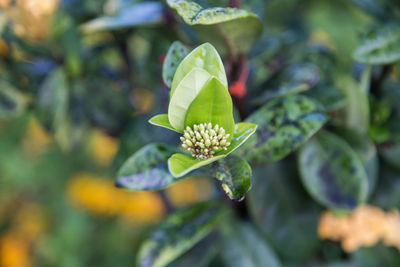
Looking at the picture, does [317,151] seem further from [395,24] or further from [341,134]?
[395,24]

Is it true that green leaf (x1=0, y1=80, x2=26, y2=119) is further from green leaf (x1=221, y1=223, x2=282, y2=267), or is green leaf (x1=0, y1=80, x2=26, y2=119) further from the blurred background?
green leaf (x1=221, y1=223, x2=282, y2=267)

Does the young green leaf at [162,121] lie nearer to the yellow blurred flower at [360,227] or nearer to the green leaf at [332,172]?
the green leaf at [332,172]

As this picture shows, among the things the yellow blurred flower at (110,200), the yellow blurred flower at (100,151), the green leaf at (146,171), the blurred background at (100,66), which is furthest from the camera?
the yellow blurred flower at (100,151)

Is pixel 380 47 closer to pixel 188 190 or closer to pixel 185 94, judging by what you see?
pixel 185 94

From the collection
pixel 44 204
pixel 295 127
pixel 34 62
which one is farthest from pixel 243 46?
pixel 44 204

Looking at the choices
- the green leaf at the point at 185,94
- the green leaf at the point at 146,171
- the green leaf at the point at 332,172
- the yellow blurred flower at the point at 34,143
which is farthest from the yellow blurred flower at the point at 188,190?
the green leaf at the point at 185,94

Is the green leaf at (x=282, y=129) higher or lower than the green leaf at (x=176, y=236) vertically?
higher

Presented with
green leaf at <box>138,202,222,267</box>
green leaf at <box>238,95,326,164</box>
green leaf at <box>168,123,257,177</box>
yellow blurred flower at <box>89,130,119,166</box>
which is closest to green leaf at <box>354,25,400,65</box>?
green leaf at <box>238,95,326,164</box>
